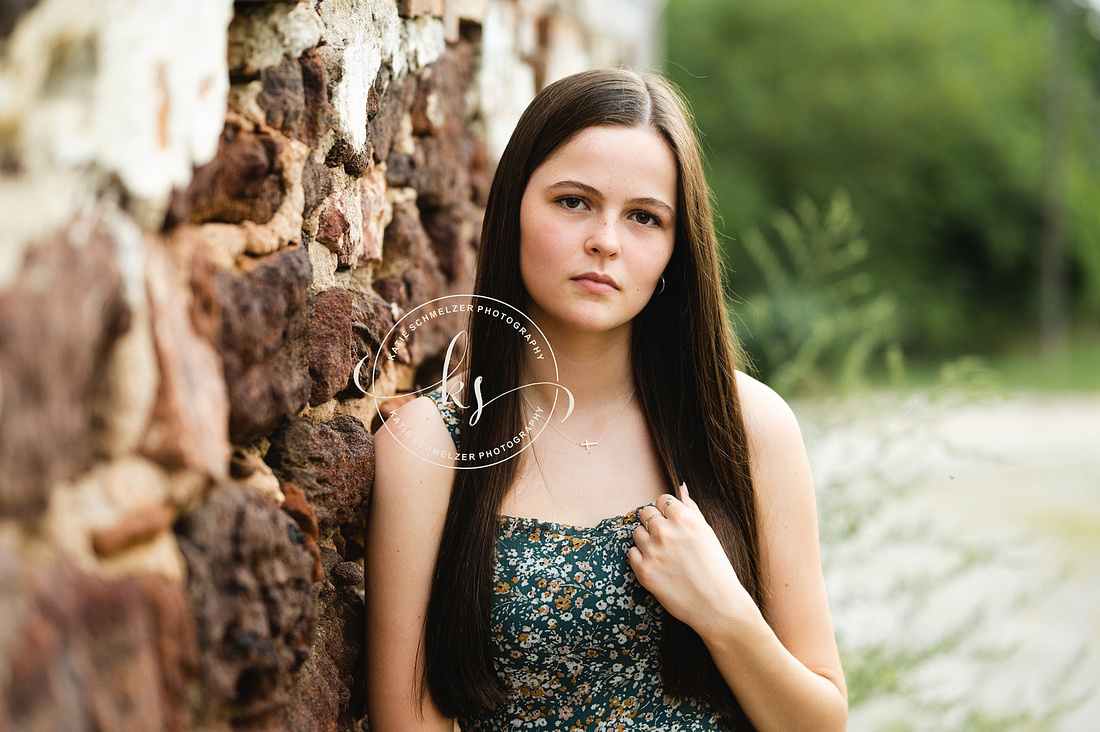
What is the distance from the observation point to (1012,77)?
18.4 metres

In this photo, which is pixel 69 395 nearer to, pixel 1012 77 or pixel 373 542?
pixel 373 542

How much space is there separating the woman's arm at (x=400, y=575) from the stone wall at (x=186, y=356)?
0.12 feet

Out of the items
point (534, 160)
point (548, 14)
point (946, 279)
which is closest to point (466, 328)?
point (534, 160)

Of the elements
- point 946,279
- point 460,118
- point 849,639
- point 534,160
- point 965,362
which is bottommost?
point 946,279

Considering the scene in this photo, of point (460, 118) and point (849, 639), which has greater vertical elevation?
point (460, 118)

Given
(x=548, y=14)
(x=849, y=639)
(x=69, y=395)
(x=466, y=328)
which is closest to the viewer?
(x=69, y=395)

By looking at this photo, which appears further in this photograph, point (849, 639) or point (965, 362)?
point (849, 639)

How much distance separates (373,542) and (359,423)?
190 mm

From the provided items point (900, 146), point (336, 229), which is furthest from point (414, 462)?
point (900, 146)

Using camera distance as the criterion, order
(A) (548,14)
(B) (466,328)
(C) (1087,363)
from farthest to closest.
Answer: (C) (1087,363)
(A) (548,14)
(B) (466,328)

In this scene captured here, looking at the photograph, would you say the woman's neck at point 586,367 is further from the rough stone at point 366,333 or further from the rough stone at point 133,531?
the rough stone at point 133,531

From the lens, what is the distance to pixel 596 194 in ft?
4.99

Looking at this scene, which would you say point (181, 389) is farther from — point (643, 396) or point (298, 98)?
point (643, 396)

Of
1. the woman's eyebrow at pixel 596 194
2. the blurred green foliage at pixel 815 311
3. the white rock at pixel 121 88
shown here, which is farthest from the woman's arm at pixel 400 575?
the blurred green foliage at pixel 815 311
